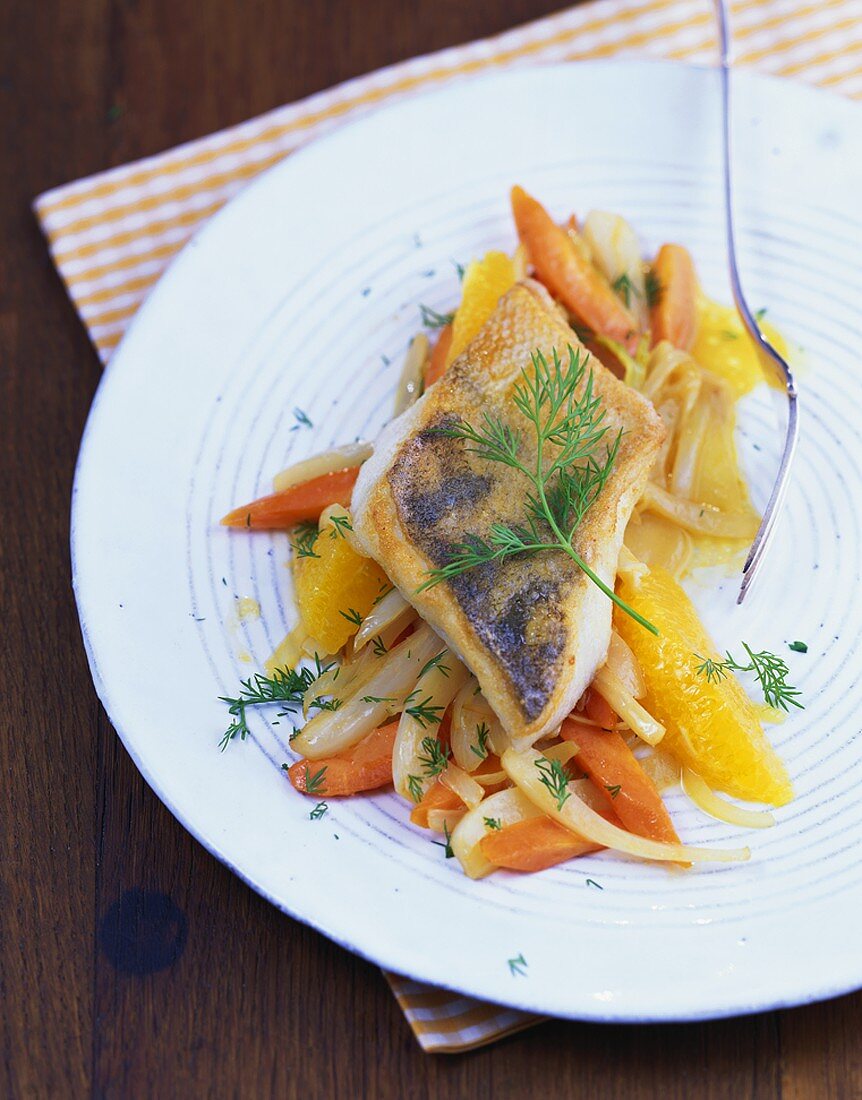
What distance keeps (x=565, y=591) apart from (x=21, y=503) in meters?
2.30

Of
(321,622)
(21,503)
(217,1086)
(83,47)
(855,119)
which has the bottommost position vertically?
(217,1086)

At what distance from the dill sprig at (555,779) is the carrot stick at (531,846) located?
0.28 feet

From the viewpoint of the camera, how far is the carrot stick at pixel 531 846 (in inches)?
135

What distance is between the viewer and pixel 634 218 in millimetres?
4793

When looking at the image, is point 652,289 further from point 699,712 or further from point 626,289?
point 699,712

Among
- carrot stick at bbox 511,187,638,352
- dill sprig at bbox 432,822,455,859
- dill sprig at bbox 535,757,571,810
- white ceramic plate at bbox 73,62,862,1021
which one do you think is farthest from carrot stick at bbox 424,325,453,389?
dill sprig at bbox 432,822,455,859

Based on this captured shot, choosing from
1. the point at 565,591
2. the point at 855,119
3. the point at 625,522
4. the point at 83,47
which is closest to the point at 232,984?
the point at 565,591

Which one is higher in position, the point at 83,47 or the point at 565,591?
the point at 83,47

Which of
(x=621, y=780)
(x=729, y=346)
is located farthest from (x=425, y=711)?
(x=729, y=346)

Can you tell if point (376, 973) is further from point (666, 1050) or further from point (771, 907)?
point (771, 907)

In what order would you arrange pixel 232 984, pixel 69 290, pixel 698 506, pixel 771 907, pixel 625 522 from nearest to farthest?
pixel 771 907, pixel 232 984, pixel 625 522, pixel 698 506, pixel 69 290

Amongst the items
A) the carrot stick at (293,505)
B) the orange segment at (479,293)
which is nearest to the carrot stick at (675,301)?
the orange segment at (479,293)

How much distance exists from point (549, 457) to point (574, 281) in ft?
3.38

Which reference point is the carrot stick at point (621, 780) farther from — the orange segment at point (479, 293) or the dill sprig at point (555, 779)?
the orange segment at point (479, 293)
